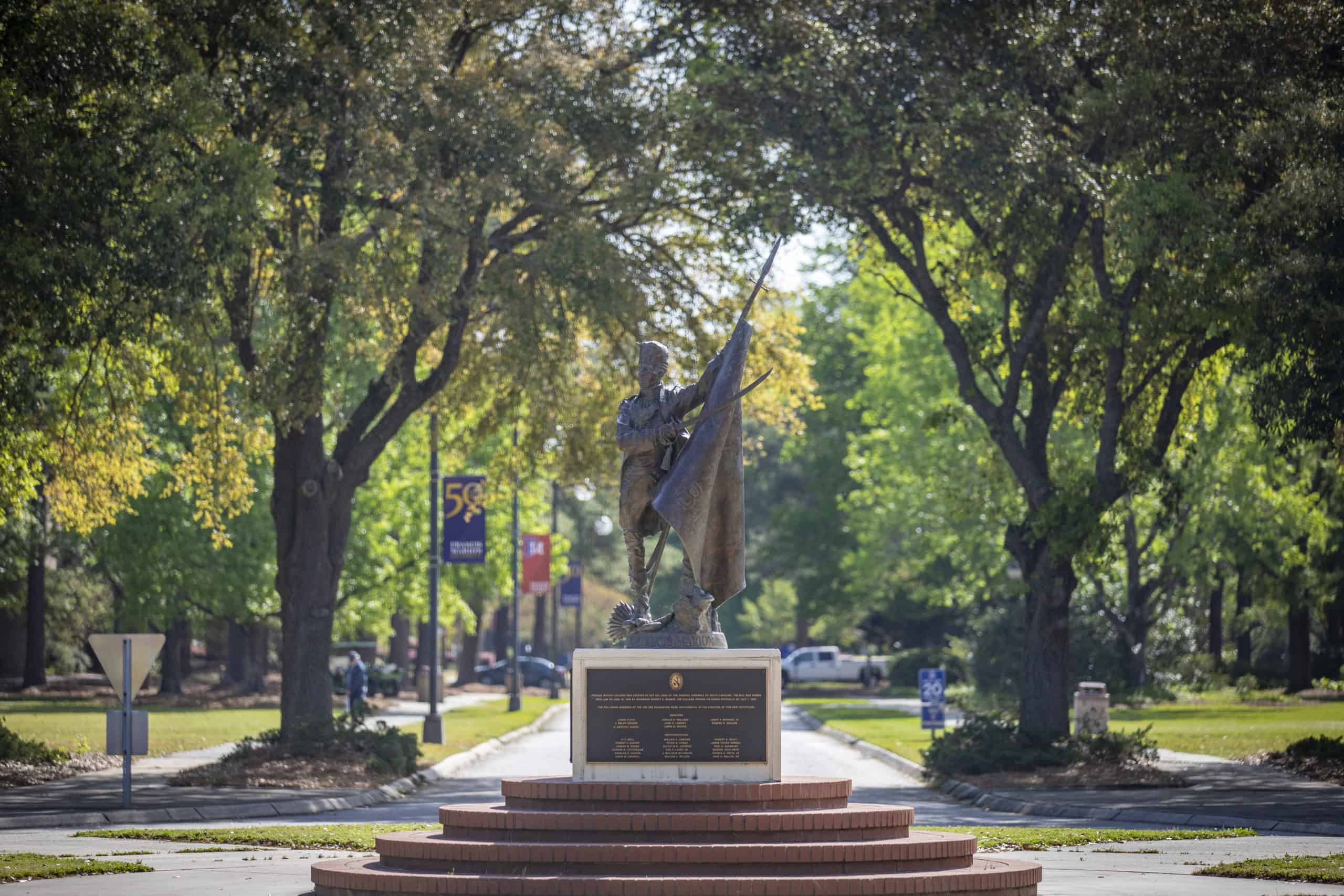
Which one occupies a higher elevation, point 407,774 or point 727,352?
point 727,352

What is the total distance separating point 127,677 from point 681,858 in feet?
31.7

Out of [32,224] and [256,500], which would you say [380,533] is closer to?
[256,500]

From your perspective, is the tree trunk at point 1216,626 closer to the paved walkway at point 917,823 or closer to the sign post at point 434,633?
the sign post at point 434,633

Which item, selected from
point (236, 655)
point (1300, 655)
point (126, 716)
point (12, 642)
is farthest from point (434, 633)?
point (12, 642)

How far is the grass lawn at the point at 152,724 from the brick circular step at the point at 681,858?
50.4 ft

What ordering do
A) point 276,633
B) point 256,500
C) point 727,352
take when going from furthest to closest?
point 276,633, point 256,500, point 727,352

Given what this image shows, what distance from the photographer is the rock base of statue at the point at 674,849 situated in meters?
10.9

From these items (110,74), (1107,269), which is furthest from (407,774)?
(1107,269)

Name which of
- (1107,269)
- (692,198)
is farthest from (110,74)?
(1107,269)

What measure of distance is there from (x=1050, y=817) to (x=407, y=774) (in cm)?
941

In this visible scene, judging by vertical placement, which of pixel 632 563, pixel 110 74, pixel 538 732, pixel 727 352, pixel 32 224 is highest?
pixel 110 74

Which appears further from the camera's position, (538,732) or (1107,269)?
(538,732)

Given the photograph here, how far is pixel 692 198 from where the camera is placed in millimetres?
24688

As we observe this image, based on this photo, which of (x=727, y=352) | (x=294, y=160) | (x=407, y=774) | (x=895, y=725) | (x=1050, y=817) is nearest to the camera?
(x=727, y=352)
